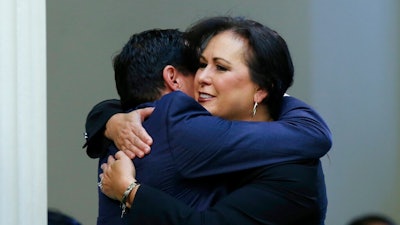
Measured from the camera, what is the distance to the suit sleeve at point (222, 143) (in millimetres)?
1981

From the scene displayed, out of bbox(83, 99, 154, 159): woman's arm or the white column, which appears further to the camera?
bbox(83, 99, 154, 159): woman's arm

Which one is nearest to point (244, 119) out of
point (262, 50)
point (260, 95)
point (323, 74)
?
point (260, 95)

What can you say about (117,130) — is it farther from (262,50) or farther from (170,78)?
(262,50)

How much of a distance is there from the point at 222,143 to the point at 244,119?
220 mm

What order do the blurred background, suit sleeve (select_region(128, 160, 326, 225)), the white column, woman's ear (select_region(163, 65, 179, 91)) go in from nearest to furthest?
the white column < suit sleeve (select_region(128, 160, 326, 225)) < woman's ear (select_region(163, 65, 179, 91)) < the blurred background

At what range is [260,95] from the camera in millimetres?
2178

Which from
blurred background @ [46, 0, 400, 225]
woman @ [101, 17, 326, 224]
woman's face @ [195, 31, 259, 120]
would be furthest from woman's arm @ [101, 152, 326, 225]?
blurred background @ [46, 0, 400, 225]

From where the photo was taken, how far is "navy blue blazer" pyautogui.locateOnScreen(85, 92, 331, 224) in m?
1.98

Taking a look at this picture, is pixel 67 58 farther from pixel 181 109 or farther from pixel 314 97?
pixel 181 109

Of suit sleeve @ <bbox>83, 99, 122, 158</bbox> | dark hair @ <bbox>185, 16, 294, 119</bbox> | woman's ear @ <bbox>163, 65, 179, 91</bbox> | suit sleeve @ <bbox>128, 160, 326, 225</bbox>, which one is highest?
dark hair @ <bbox>185, 16, 294, 119</bbox>

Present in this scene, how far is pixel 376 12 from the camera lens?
463cm

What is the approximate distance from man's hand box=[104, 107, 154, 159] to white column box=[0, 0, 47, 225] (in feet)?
0.84

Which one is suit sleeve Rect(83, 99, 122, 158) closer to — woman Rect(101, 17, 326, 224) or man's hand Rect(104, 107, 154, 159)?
man's hand Rect(104, 107, 154, 159)

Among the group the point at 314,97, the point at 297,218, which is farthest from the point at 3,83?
the point at 314,97
